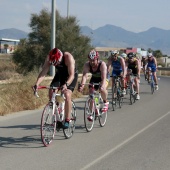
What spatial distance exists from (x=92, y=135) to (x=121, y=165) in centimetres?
256

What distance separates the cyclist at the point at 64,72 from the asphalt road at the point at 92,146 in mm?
858

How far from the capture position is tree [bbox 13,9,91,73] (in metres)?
29.4

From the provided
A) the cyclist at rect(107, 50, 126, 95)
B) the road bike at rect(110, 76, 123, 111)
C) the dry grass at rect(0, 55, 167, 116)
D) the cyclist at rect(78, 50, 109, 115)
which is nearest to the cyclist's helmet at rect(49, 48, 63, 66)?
the cyclist at rect(78, 50, 109, 115)

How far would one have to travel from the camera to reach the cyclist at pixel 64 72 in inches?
317

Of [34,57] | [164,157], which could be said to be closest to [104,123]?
[164,157]

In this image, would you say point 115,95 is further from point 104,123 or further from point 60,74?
point 60,74

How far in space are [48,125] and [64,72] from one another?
1.24 m

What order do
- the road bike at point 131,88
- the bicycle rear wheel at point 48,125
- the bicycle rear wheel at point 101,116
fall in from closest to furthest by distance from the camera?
the bicycle rear wheel at point 48,125 → the bicycle rear wheel at point 101,116 → the road bike at point 131,88

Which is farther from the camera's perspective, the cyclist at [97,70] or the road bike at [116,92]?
the road bike at [116,92]

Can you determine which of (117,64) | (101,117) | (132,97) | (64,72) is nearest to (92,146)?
(64,72)

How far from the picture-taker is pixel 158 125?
10883mm

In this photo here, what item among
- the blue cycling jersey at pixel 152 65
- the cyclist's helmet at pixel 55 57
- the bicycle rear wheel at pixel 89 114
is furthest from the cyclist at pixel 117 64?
the blue cycling jersey at pixel 152 65

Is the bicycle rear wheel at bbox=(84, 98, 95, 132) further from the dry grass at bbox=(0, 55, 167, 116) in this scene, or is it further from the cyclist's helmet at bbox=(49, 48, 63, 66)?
the dry grass at bbox=(0, 55, 167, 116)

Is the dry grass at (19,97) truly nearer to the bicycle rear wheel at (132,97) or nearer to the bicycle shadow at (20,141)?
the bicycle shadow at (20,141)
